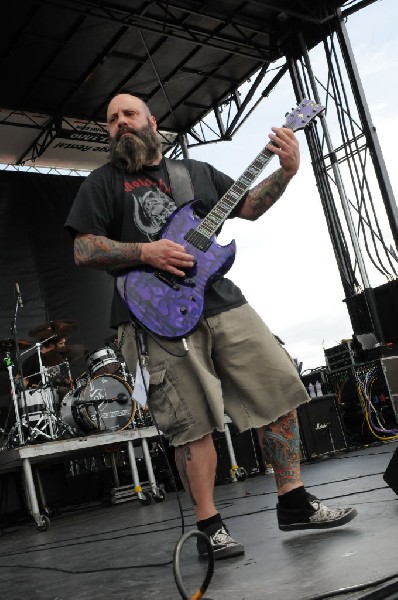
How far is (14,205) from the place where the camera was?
32.0 ft

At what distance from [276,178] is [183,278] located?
53cm

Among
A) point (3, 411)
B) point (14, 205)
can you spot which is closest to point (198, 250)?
point (3, 411)

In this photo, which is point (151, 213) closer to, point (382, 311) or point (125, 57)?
point (382, 311)

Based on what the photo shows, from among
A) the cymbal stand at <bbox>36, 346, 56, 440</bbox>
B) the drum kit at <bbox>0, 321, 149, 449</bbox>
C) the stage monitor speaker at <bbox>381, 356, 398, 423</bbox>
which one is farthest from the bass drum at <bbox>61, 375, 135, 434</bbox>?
the stage monitor speaker at <bbox>381, 356, 398, 423</bbox>

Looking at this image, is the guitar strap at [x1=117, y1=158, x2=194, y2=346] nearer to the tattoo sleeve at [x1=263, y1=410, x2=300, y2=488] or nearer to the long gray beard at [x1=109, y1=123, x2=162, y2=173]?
the long gray beard at [x1=109, y1=123, x2=162, y2=173]

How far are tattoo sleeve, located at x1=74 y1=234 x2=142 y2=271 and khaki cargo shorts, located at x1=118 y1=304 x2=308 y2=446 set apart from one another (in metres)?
0.22

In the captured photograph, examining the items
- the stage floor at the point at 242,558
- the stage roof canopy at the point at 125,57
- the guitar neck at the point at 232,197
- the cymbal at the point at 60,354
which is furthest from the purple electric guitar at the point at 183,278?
the stage roof canopy at the point at 125,57

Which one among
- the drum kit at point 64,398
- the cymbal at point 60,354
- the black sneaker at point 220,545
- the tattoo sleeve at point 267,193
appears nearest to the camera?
the black sneaker at point 220,545

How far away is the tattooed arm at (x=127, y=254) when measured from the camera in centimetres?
205

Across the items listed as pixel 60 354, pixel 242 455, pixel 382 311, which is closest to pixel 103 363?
pixel 60 354

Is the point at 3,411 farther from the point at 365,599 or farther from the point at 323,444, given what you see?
the point at 365,599

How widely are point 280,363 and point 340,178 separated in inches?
243

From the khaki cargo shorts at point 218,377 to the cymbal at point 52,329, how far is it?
463 centimetres

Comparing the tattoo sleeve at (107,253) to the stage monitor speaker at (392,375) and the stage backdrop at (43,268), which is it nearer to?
the stage monitor speaker at (392,375)
